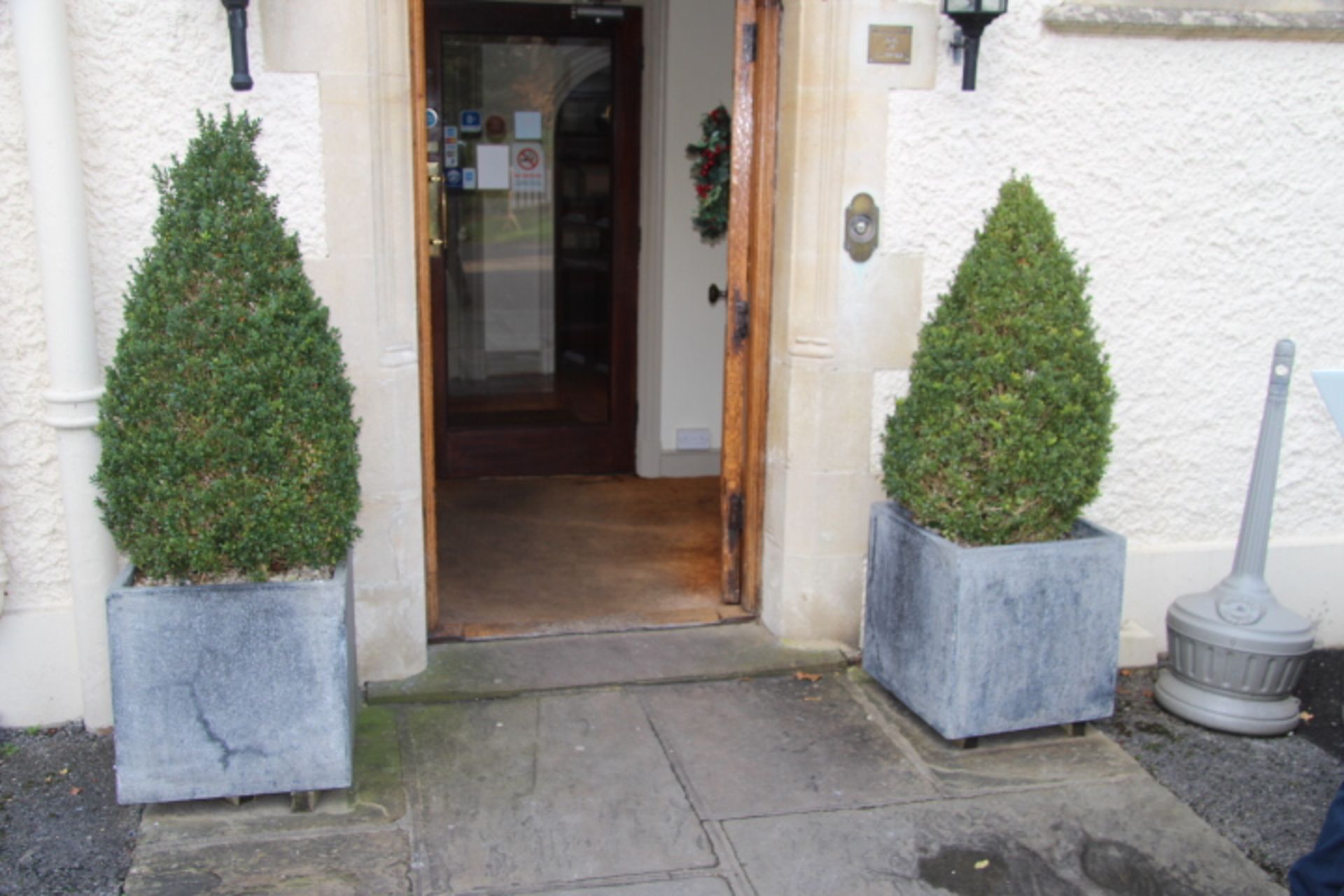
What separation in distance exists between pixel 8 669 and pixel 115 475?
3.47 ft

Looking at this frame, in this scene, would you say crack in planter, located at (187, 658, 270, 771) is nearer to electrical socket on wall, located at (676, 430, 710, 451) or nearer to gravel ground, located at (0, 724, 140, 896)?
gravel ground, located at (0, 724, 140, 896)

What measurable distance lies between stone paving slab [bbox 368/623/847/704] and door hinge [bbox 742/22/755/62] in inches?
81.2

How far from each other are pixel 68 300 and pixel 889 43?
8.69 ft

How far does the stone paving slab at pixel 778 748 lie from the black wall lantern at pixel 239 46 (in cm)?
226

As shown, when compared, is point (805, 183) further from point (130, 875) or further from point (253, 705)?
point (130, 875)

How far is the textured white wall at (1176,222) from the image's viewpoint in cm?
425

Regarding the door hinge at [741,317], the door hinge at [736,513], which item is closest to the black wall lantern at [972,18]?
the door hinge at [741,317]

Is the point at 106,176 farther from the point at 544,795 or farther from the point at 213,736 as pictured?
the point at 544,795

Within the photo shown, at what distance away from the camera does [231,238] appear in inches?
129

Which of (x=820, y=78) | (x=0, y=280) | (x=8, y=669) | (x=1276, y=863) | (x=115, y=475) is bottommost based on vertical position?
(x=1276, y=863)

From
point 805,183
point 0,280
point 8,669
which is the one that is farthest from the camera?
point 805,183

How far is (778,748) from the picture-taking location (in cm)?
388

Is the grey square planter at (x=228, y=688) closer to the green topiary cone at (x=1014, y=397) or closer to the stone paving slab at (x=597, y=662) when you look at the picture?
the stone paving slab at (x=597, y=662)

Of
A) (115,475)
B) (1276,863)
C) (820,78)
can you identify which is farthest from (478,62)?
(1276,863)
